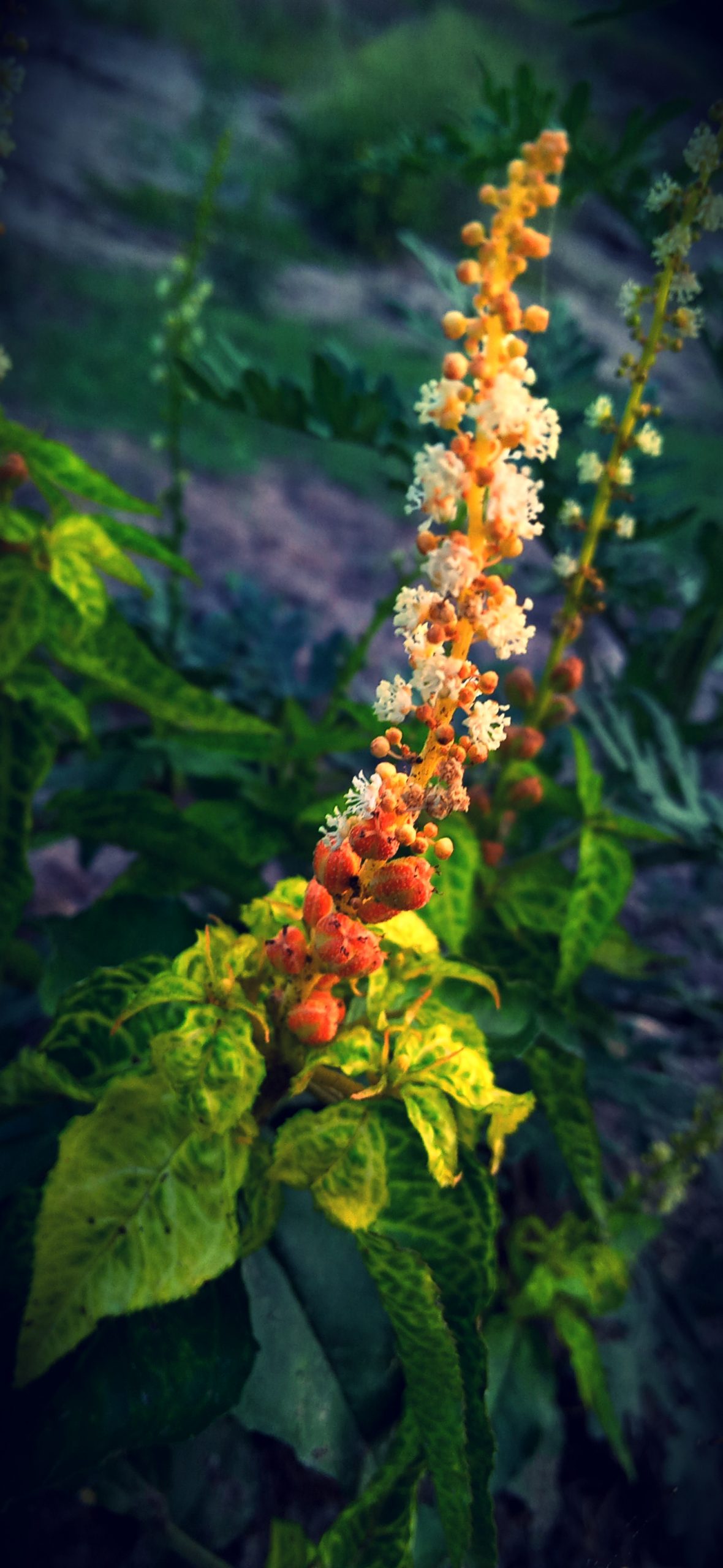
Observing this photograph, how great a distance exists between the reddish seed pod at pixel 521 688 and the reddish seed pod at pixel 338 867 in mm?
365

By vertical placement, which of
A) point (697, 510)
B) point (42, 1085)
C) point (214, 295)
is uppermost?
point (214, 295)

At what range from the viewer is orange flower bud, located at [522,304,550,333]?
46cm

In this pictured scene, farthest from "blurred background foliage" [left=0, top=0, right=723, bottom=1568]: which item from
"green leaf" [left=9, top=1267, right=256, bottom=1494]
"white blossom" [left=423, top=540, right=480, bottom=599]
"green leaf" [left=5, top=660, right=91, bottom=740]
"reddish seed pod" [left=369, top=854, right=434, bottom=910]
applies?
"white blossom" [left=423, top=540, right=480, bottom=599]

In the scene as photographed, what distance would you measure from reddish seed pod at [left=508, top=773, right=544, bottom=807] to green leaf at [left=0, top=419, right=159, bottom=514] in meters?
0.39

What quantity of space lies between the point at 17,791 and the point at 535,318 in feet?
1.75

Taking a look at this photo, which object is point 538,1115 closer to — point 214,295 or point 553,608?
point 553,608

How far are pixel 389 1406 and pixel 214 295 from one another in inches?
170

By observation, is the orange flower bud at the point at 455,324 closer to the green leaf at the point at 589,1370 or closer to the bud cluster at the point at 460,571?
the bud cluster at the point at 460,571

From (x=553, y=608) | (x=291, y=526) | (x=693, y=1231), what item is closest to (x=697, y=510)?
(x=693, y=1231)

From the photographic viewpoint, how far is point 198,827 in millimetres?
871

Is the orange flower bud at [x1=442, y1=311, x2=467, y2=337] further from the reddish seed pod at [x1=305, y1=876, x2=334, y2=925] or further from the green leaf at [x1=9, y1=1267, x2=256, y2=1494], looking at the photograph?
the green leaf at [x1=9, y1=1267, x2=256, y2=1494]

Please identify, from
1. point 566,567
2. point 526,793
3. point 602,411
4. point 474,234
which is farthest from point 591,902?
point 474,234

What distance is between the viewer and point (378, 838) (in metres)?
0.48

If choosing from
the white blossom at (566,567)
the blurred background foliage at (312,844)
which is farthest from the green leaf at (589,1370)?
the white blossom at (566,567)
